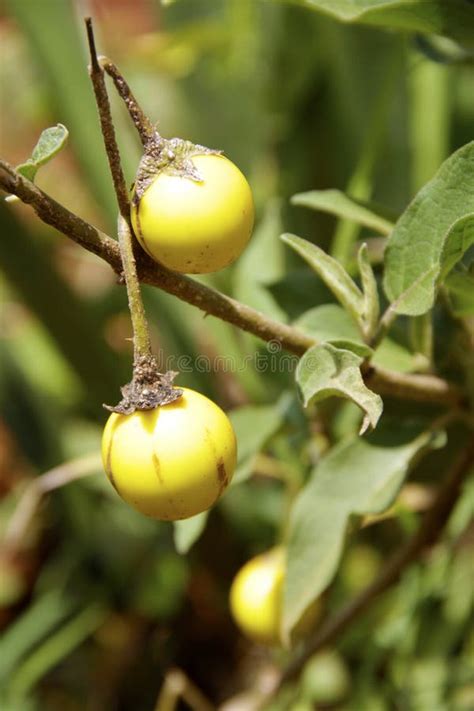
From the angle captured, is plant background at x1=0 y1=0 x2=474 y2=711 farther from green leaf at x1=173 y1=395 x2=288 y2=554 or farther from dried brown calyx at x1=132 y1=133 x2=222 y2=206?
dried brown calyx at x1=132 y1=133 x2=222 y2=206

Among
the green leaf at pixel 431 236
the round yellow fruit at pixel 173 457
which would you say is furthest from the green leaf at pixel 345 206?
the round yellow fruit at pixel 173 457

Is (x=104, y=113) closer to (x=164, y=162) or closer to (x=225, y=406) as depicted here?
(x=164, y=162)

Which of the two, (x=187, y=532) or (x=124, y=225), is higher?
(x=124, y=225)

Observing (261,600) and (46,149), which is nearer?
(46,149)

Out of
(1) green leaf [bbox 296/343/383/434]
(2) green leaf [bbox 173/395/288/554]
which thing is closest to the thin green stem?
(2) green leaf [bbox 173/395/288/554]

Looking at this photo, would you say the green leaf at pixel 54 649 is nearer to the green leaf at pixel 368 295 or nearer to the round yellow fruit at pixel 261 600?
the round yellow fruit at pixel 261 600

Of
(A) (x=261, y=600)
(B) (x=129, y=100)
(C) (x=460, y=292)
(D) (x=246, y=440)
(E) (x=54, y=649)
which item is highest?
(B) (x=129, y=100)

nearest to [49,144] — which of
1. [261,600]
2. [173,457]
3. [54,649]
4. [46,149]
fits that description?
[46,149]
